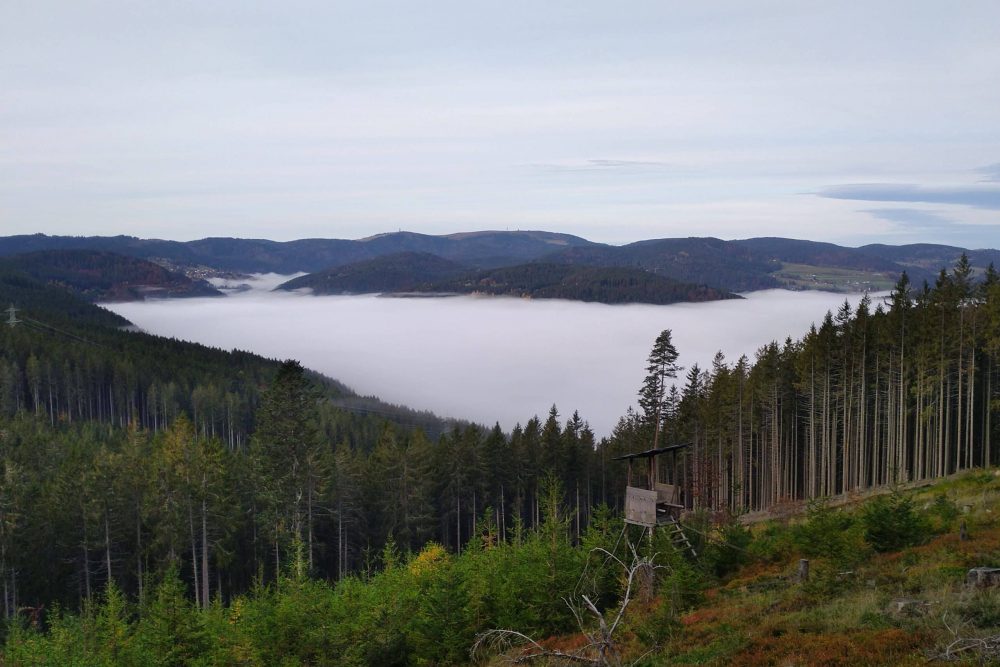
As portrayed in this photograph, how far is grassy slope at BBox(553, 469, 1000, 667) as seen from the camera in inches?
517

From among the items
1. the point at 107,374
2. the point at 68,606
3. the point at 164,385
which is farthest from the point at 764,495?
the point at 107,374

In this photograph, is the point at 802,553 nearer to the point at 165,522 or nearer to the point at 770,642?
the point at 770,642

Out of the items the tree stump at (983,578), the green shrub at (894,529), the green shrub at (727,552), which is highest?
the tree stump at (983,578)

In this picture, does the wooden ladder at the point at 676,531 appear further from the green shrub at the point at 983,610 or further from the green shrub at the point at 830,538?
the green shrub at the point at 983,610

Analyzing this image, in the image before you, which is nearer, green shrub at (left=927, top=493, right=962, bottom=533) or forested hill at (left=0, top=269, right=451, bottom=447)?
green shrub at (left=927, top=493, right=962, bottom=533)

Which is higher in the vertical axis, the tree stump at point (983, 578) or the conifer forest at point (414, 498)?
the tree stump at point (983, 578)

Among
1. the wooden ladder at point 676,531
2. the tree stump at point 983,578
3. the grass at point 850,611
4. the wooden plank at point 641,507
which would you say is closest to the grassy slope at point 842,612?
the grass at point 850,611

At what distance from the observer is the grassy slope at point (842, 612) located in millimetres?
13125

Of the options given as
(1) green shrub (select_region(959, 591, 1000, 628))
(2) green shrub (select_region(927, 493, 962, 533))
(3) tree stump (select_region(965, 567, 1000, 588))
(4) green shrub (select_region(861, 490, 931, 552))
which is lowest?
(2) green shrub (select_region(927, 493, 962, 533))

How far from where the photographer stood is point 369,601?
80.2ft

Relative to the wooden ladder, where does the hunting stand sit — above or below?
above

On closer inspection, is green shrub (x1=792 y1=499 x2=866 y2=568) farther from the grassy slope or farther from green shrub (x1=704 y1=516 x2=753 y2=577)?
green shrub (x1=704 y1=516 x2=753 y2=577)

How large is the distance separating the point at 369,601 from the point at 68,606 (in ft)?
138

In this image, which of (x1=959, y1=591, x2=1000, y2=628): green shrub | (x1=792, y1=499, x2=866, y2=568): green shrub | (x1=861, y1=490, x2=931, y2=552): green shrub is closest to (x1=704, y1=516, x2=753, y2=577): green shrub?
(x1=792, y1=499, x2=866, y2=568): green shrub
